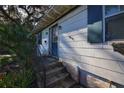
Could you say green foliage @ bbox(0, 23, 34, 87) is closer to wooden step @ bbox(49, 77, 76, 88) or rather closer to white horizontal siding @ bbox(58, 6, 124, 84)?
wooden step @ bbox(49, 77, 76, 88)

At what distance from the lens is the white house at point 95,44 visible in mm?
3748

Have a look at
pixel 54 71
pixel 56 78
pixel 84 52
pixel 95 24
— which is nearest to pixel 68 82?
pixel 56 78

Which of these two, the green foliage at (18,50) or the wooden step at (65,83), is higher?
the green foliage at (18,50)

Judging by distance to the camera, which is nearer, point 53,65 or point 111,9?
point 111,9

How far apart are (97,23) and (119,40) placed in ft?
2.85

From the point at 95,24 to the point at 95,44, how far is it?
499 mm

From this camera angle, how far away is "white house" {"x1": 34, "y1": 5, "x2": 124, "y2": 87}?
3.75m

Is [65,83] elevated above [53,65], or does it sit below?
below

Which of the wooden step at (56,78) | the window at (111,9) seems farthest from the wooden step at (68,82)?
the window at (111,9)

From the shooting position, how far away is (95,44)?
14.6ft

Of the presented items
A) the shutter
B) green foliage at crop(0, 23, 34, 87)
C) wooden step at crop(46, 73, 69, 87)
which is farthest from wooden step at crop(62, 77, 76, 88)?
the shutter

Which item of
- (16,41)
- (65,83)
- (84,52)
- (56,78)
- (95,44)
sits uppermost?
(16,41)

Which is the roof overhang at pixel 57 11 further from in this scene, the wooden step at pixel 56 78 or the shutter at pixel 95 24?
the wooden step at pixel 56 78

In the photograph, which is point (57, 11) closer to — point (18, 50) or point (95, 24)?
point (18, 50)
